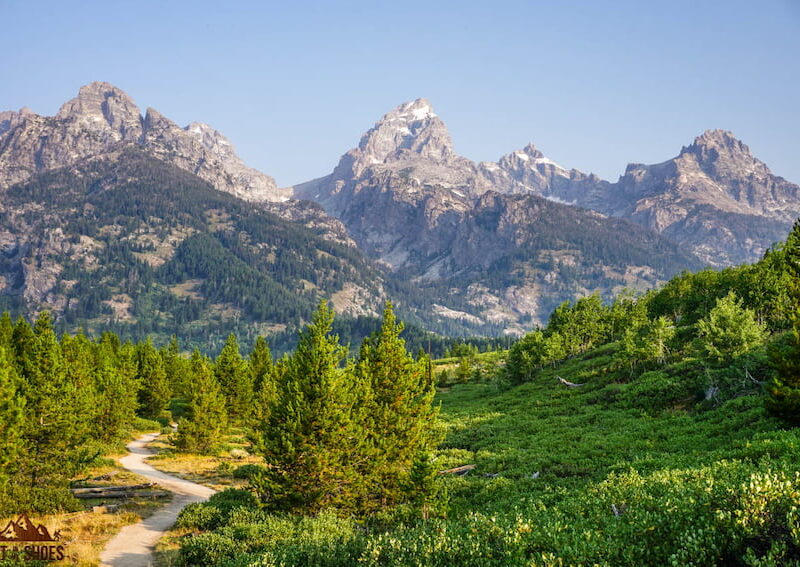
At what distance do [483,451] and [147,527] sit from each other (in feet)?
81.5

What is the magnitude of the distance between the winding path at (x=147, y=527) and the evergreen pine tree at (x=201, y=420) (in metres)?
4.76

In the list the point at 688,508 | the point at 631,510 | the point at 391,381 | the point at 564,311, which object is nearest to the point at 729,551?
the point at 688,508

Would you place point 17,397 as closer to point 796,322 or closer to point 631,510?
point 631,510

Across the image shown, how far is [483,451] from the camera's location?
37469 mm

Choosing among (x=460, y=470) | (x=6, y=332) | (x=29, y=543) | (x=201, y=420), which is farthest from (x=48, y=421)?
(x=6, y=332)

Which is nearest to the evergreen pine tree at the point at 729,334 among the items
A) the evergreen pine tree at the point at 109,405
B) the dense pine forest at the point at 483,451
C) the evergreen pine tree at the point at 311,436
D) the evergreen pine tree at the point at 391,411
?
the dense pine forest at the point at 483,451

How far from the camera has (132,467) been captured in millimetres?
42688

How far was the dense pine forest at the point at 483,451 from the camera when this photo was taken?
10.4 metres

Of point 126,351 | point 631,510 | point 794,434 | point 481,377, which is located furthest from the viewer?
point 481,377

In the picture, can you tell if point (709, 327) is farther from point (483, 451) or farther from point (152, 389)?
point (152, 389)

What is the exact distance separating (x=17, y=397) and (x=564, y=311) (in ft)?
266

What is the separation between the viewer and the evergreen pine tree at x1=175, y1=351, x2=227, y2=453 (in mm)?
48438

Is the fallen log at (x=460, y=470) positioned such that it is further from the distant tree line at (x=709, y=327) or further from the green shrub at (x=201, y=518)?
the distant tree line at (x=709, y=327)

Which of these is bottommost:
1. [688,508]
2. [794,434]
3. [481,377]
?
[481,377]
